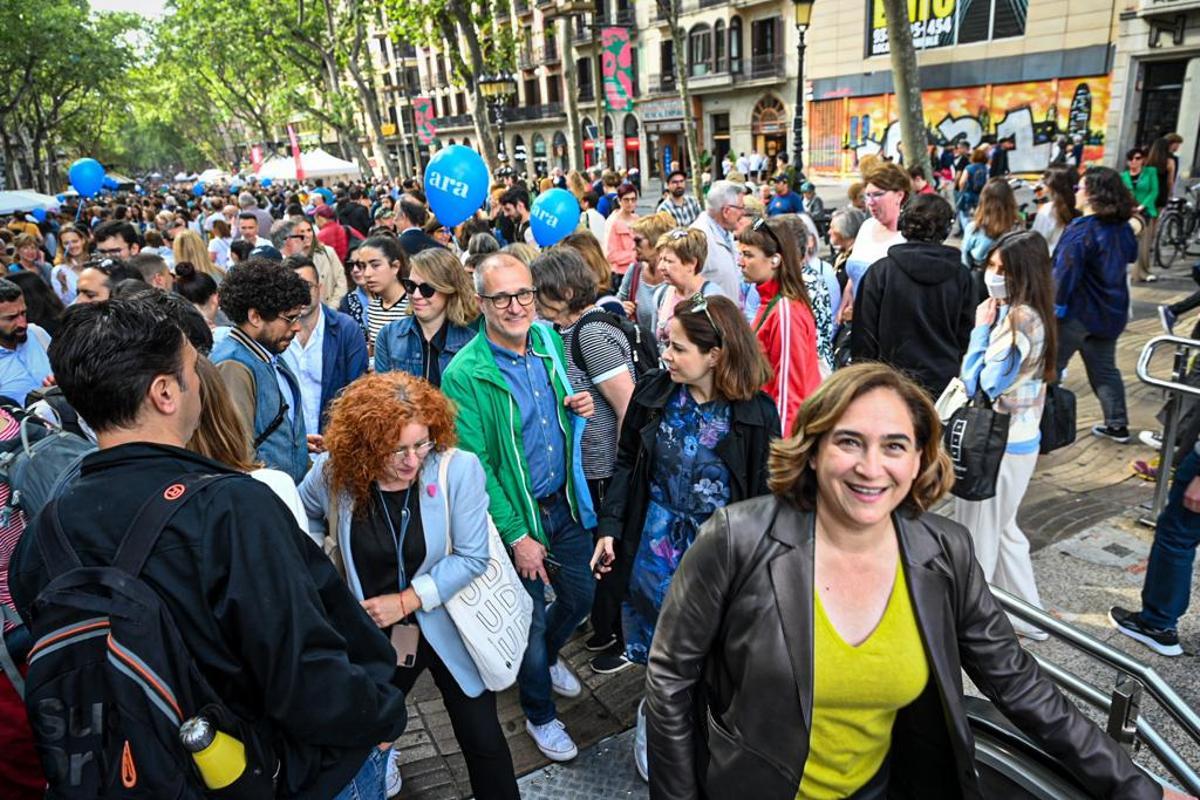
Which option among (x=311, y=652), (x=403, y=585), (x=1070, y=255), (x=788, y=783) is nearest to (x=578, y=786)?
(x=403, y=585)

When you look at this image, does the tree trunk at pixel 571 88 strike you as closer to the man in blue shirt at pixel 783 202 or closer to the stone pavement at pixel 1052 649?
the man in blue shirt at pixel 783 202

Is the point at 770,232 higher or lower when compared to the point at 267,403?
higher

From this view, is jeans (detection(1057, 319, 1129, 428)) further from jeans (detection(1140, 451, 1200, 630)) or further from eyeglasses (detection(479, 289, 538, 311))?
eyeglasses (detection(479, 289, 538, 311))

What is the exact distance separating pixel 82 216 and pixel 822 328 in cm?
2010

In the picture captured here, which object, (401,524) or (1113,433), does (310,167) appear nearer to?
(1113,433)

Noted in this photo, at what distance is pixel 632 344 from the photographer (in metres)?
3.31

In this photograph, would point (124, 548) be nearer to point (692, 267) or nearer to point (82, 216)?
point (692, 267)

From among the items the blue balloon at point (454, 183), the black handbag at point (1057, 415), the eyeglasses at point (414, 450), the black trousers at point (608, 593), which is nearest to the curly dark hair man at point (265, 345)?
the eyeglasses at point (414, 450)

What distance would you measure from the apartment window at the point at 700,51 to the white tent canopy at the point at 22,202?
82.3ft

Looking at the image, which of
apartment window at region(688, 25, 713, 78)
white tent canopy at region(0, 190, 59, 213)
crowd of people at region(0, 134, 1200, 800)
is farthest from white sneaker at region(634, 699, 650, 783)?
apartment window at region(688, 25, 713, 78)

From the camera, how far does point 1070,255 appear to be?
17.5 ft

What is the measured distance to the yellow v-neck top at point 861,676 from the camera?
168 centimetres

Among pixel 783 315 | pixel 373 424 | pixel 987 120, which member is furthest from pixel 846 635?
pixel 987 120

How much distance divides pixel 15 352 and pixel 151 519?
3786 mm
